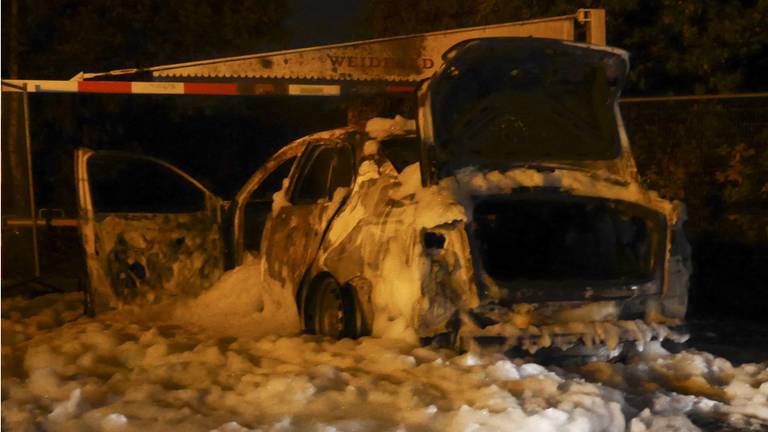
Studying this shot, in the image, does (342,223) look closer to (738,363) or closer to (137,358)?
(137,358)

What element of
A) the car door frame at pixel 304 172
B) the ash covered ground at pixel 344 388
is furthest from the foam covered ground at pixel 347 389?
→ the car door frame at pixel 304 172

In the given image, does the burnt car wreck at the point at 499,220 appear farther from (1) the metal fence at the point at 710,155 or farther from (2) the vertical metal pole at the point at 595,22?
(1) the metal fence at the point at 710,155

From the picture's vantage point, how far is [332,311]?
7.23 meters

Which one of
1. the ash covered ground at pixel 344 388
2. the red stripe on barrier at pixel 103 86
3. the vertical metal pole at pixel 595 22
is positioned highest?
the vertical metal pole at pixel 595 22

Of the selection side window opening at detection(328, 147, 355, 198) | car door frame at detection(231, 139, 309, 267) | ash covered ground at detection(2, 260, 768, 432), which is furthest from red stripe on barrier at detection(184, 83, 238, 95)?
ash covered ground at detection(2, 260, 768, 432)

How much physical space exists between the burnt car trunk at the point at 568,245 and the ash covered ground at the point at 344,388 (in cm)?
46

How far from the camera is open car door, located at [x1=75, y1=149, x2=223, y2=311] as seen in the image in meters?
8.77

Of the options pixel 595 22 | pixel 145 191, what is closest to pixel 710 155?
pixel 595 22

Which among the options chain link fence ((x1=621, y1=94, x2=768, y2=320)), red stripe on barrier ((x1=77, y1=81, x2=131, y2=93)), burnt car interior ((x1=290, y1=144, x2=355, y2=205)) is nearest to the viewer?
burnt car interior ((x1=290, y1=144, x2=355, y2=205))

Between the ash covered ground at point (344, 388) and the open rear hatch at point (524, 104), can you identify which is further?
the open rear hatch at point (524, 104)

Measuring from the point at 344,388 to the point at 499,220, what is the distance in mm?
1630

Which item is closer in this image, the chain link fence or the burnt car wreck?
the burnt car wreck

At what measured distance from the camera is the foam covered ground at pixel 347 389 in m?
5.30

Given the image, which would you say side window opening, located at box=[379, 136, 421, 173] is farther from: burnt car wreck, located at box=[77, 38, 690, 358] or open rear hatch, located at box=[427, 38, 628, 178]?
open rear hatch, located at box=[427, 38, 628, 178]
